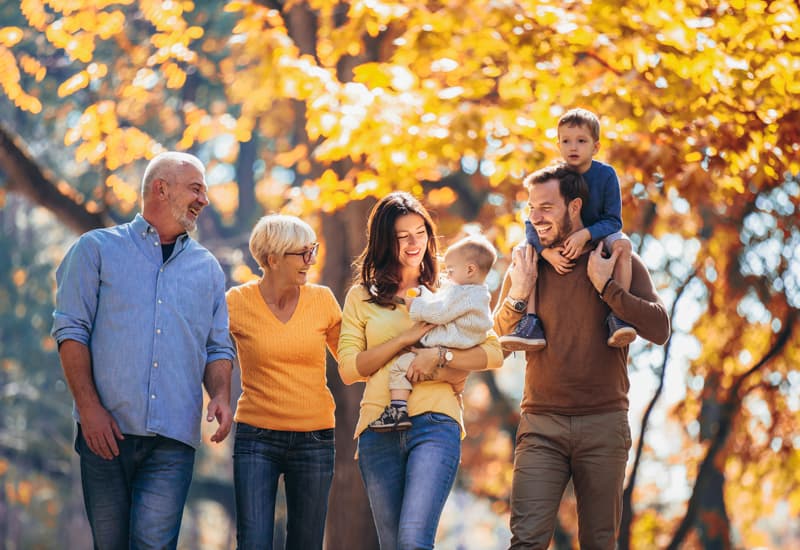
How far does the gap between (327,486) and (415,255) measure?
43.6 inches

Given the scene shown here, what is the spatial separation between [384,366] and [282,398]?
1.69 feet

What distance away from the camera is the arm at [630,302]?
177 inches

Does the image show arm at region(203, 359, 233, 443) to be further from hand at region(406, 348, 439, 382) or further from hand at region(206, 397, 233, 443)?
hand at region(406, 348, 439, 382)

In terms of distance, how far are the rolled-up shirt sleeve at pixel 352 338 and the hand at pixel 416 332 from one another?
234 mm

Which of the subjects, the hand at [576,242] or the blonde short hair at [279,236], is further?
the blonde short hair at [279,236]

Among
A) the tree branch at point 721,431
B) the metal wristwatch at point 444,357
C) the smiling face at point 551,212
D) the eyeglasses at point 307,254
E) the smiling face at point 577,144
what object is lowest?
the tree branch at point 721,431

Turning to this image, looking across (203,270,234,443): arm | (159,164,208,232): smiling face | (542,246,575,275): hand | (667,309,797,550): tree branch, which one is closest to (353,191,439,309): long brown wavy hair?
(542,246,575,275): hand

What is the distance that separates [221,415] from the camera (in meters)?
4.52

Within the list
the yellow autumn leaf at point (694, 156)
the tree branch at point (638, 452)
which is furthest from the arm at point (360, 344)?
the tree branch at point (638, 452)

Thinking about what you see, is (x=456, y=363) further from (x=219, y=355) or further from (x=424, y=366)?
(x=219, y=355)

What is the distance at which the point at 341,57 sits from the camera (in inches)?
374

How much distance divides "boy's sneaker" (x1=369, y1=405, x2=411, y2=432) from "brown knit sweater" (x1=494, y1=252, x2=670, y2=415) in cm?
55

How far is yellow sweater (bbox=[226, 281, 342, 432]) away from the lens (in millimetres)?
4848

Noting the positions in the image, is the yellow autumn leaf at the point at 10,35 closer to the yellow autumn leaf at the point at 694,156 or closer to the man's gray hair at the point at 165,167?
the man's gray hair at the point at 165,167
